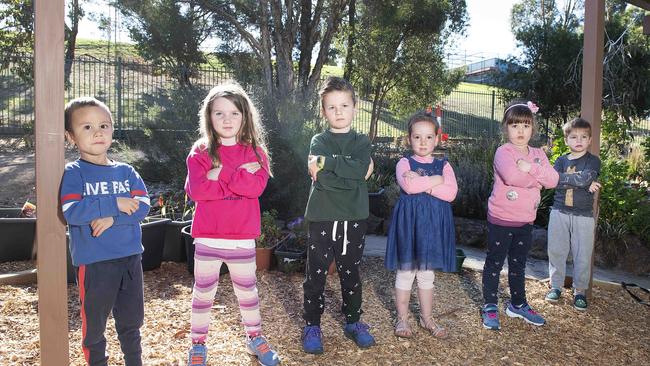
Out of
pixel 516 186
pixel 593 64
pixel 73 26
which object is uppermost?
pixel 73 26

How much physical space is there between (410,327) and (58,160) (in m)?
2.25

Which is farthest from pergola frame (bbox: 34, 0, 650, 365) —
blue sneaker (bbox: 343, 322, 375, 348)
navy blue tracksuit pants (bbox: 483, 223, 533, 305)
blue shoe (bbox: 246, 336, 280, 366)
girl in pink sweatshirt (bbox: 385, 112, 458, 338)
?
navy blue tracksuit pants (bbox: 483, 223, 533, 305)

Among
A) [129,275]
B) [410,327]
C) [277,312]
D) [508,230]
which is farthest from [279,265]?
[129,275]

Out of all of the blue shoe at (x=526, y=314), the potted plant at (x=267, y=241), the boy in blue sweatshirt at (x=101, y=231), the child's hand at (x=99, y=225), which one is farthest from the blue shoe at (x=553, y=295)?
the child's hand at (x=99, y=225)

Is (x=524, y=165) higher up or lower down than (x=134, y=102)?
lower down

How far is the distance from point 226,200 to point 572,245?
2.76 metres

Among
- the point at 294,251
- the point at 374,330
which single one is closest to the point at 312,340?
the point at 374,330

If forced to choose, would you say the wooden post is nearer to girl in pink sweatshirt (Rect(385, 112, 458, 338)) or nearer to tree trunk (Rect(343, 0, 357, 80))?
girl in pink sweatshirt (Rect(385, 112, 458, 338))

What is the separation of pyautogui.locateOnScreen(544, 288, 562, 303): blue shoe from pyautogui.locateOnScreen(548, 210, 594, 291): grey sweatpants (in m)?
0.05

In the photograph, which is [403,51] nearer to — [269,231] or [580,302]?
[269,231]

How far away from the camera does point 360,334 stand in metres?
3.32

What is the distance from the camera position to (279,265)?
15.5 ft

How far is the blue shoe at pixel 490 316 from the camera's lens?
369 centimetres

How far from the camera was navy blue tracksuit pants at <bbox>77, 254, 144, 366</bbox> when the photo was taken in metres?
2.52
